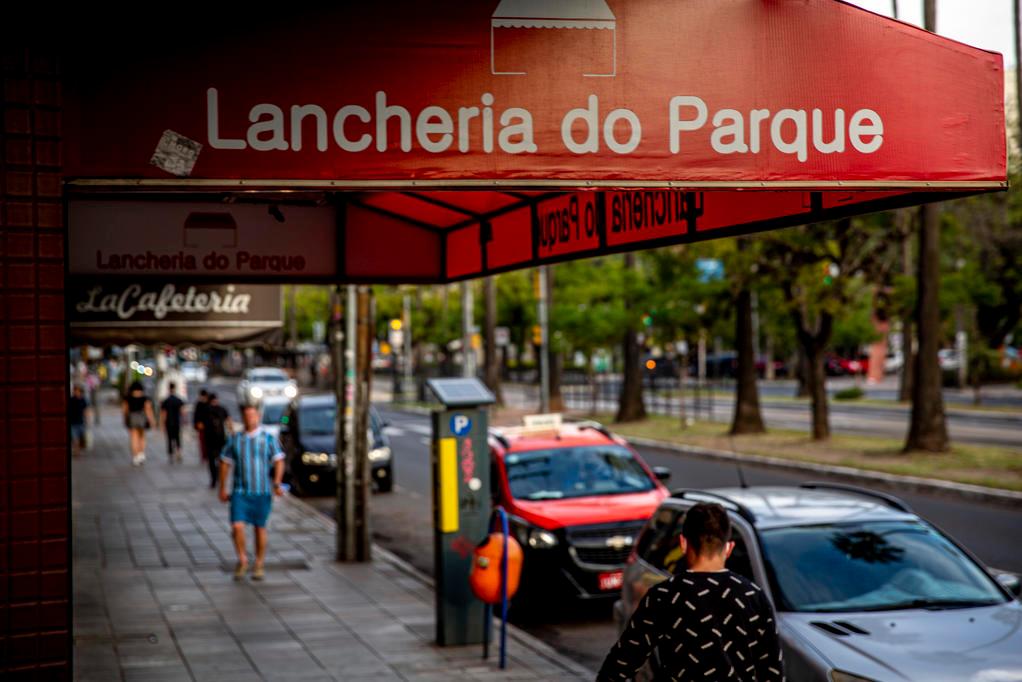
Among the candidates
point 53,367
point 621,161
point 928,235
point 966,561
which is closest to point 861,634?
point 966,561

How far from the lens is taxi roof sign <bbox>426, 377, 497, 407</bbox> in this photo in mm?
10469

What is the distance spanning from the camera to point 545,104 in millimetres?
5258

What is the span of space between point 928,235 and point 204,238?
17.3 meters

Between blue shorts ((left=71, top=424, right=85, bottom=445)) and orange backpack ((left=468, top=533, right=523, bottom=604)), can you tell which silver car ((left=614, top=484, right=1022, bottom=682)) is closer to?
orange backpack ((left=468, top=533, right=523, bottom=604))

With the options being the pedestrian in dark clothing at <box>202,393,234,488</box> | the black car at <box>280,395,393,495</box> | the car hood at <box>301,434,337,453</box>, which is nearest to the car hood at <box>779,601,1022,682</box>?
the black car at <box>280,395,393,495</box>

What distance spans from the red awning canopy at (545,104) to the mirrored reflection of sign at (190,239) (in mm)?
4576

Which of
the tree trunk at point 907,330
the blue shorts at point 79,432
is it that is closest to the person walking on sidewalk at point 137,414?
the blue shorts at point 79,432

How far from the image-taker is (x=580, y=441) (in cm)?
1395

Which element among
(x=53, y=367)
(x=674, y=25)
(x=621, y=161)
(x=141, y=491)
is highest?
(x=674, y=25)

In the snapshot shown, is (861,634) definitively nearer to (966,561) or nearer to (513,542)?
(966,561)

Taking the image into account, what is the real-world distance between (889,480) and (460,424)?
43.4ft

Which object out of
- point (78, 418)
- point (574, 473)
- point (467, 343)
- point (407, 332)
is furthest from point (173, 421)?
point (407, 332)

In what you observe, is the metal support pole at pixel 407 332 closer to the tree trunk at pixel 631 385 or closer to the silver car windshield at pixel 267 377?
the silver car windshield at pixel 267 377

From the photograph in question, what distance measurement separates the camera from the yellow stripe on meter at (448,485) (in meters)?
10.4
